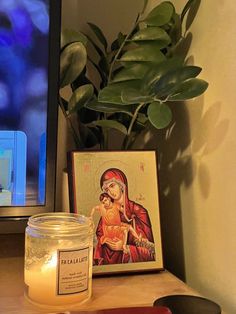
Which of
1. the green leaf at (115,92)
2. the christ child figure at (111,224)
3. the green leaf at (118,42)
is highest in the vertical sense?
the green leaf at (118,42)

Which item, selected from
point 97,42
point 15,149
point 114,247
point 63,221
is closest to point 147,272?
point 114,247

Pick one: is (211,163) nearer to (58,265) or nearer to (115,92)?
(115,92)

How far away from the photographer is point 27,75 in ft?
2.66

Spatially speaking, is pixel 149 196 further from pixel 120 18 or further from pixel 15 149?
pixel 120 18

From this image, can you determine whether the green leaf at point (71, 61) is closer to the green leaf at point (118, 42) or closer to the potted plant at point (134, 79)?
the potted plant at point (134, 79)

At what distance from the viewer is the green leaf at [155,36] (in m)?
0.83

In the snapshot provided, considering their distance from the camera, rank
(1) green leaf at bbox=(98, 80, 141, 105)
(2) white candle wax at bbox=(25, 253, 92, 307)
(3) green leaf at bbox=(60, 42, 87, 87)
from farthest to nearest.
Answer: (3) green leaf at bbox=(60, 42, 87, 87) < (1) green leaf at bbox=(98, 80, 141, 105) < (2) white candle wax at bbox=(25, 253, 92, 307)

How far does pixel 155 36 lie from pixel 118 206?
1.03 feet

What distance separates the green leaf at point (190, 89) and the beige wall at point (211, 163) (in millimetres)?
36

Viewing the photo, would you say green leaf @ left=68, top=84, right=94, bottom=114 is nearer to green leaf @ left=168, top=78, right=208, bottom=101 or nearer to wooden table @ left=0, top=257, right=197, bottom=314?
green leaf @ left=168, top=78, right=208, bottom=101

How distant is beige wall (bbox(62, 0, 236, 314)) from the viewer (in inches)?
28.2

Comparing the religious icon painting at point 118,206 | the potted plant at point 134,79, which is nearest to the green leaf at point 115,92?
the potted plant at point 134,79

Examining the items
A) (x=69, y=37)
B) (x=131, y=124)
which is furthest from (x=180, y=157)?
(x=69, y=37)

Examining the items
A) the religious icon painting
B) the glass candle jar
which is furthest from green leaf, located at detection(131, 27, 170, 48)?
the glass candle jar
